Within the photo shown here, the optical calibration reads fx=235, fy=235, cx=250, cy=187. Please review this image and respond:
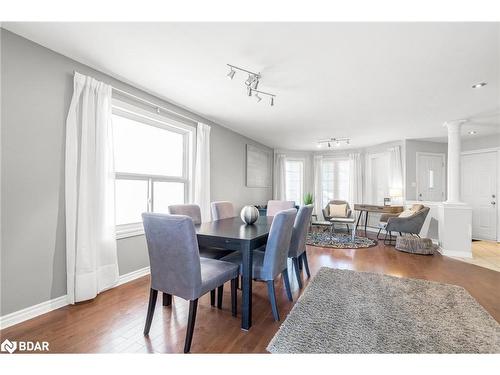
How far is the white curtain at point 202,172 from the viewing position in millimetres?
3805

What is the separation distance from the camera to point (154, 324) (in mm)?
1906

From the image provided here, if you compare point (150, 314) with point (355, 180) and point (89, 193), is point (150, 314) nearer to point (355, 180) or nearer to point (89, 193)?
point (89, 193)

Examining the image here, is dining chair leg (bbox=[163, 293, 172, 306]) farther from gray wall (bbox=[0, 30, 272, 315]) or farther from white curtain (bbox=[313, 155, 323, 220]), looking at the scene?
white curtain (bbox=[313, 155, 323, 220])

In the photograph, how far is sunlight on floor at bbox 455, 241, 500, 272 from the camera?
11.7ft

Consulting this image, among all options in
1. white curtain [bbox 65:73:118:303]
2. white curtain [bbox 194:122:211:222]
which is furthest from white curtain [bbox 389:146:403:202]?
white curtain [bbox 65:73:118:303]

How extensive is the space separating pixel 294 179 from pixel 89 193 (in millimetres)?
5927

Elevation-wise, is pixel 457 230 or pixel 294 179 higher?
pixel 294 179

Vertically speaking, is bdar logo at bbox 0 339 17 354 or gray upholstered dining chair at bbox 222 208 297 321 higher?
gray upholstered dining chair at bbox 222 208 297 321

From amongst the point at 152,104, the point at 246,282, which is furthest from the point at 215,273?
the point at 152,104

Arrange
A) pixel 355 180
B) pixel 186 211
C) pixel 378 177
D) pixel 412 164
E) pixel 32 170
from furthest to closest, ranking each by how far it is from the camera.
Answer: pixel 355 180, pixel 378 177, pixel 412 164, pixel 186 211, pixel 32 170

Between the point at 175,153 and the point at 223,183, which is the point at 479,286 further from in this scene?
the point at 175,153

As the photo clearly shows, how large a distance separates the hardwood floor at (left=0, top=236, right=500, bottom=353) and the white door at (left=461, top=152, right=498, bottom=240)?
10.2ft

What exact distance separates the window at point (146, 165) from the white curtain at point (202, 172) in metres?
0.13
